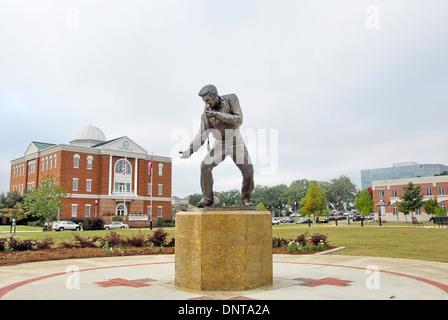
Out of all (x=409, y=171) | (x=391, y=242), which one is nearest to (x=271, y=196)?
(x=409, y=171)

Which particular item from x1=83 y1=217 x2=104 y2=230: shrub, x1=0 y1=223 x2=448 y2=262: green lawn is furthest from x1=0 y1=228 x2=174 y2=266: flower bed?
x1=83 y1=217 x2=104 y2=230: shrub

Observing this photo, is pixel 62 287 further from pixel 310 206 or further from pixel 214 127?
pixel 310 206

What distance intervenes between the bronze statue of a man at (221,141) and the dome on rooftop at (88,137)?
63742 mm

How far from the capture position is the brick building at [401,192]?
63125mm

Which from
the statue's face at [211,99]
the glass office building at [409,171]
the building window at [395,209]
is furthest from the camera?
the glass office building at [409,171]

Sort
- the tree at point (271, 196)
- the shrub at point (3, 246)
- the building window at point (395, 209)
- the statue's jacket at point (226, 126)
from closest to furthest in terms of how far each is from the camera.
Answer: the statue's jacket at point (226, 126), the shrub at point (3, 246), the building window at point (395, 209), the tree at point (271, 196)

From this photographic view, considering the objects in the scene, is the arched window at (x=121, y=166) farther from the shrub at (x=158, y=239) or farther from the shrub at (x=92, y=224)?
the shrub at (x=158, y=239)

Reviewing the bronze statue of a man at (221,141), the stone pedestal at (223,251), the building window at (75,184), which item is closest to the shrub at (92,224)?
the building window at (75,184)

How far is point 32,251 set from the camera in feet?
41.3

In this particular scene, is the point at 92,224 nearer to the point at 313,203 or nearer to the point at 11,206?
the point at 11,206

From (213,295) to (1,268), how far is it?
20.6ft

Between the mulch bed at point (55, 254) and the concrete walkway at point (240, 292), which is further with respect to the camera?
the mulch bed at point (55, 254)

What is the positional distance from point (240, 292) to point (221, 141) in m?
2.66
